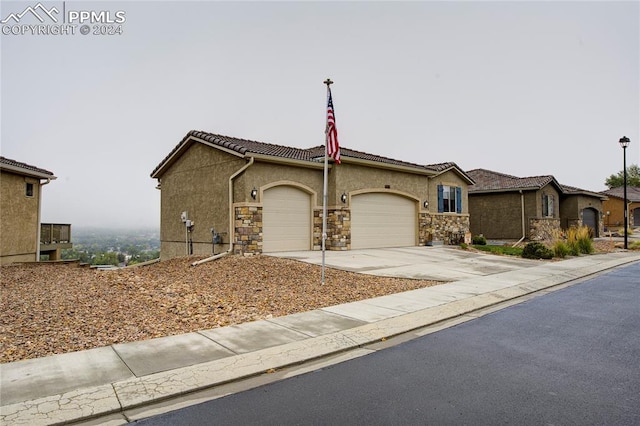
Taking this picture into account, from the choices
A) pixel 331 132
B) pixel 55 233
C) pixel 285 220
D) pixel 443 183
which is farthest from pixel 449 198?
pixel 55 233

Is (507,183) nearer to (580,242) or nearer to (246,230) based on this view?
(580,242)

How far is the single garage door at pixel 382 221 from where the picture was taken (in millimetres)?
18359

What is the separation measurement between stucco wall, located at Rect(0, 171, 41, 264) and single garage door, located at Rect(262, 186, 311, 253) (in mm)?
10052

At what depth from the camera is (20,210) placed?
16.0 m

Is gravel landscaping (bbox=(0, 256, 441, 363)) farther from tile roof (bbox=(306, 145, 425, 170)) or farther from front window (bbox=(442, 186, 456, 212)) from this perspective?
front window (bbox=(442, 186, 456, 212))

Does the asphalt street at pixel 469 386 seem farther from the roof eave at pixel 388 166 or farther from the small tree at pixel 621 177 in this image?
the small tree at pixel 621 177

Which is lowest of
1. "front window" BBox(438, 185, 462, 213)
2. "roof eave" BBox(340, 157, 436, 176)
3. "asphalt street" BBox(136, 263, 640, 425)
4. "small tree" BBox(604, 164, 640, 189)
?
"asphalt street" BBox(136, 263, 640, 425)

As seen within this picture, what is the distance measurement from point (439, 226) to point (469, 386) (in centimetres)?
1917

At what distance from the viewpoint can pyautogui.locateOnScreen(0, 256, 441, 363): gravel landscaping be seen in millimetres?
5641

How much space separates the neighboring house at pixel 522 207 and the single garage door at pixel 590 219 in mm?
816

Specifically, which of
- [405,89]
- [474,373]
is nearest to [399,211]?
[405,89]

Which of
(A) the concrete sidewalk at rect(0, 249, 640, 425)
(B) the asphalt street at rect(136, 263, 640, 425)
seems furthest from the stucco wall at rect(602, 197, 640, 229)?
(B) the asphalt street at rect(136, 263, 640, 425)

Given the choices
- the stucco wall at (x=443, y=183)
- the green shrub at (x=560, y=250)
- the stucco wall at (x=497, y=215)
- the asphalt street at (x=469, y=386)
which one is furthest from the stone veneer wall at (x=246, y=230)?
the stucco wall at (x=497, y=215)

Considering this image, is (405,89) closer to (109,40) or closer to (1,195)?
(109,40)
